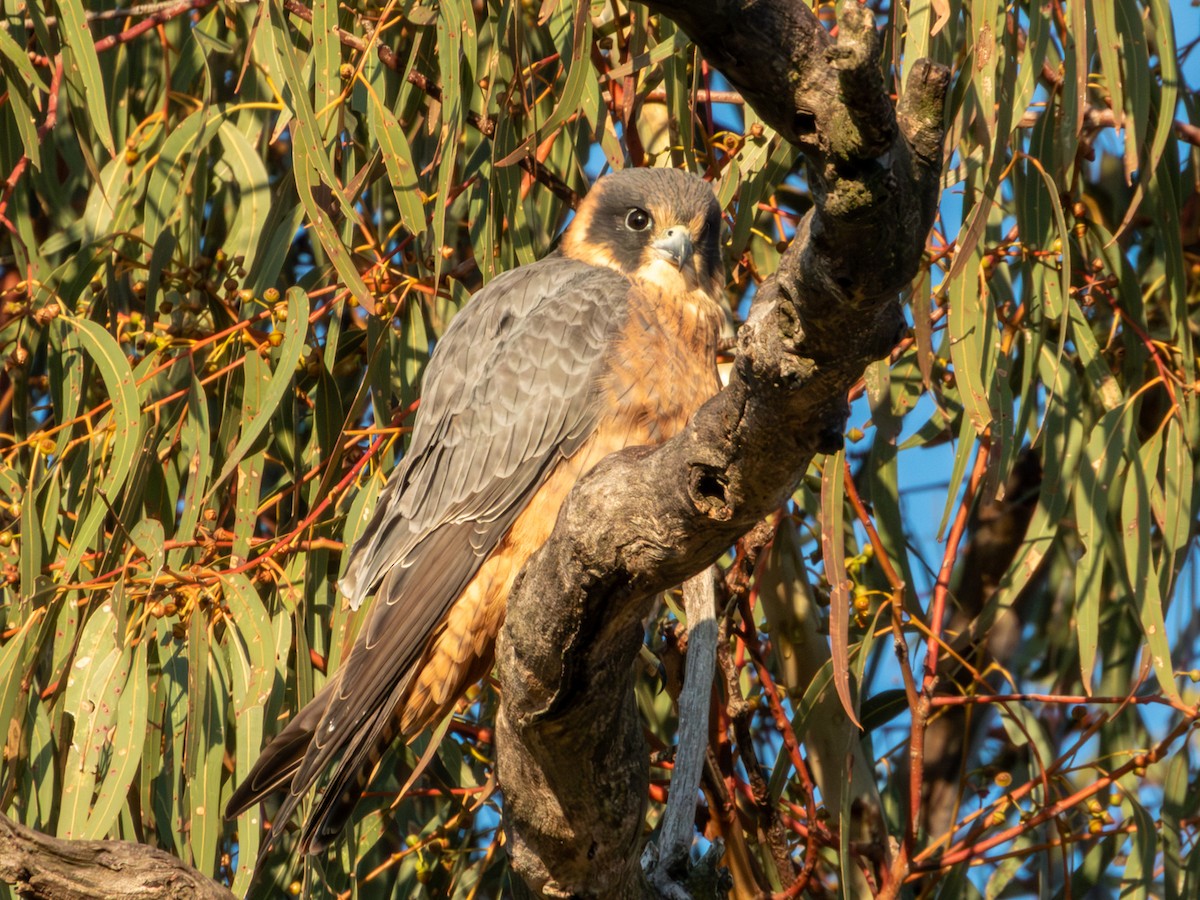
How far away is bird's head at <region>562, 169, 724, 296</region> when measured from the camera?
11.6 ft

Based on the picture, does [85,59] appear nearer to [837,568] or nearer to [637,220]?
[637,220]

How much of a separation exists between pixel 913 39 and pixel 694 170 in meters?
0.87

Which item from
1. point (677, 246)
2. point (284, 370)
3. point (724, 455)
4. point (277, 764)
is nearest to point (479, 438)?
point (284, 370)

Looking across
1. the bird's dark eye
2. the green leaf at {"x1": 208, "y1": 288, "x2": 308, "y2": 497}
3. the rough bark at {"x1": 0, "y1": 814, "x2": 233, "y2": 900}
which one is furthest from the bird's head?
the rough bark at {"x1": 0, "y1": 814, "x2": 233, "y2": 900}

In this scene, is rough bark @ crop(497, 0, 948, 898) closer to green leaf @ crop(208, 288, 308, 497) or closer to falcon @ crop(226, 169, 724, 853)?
falcon @ crop(226, 169, 724, 853)

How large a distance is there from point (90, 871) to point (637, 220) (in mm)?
2132

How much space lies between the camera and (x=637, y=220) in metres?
3.67

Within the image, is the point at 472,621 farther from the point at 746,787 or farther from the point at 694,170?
the point at 694,170

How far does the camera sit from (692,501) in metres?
1.87

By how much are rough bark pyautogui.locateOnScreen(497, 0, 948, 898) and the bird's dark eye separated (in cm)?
159

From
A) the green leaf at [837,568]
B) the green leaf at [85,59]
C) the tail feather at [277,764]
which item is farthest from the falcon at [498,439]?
the green leaf at [85,59]

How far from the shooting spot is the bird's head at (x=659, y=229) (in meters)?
3.54

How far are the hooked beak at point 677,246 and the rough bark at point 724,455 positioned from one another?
1.43 metres

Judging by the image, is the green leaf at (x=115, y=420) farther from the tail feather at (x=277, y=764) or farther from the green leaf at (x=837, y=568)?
the green leaf at (x=837, y=568)
